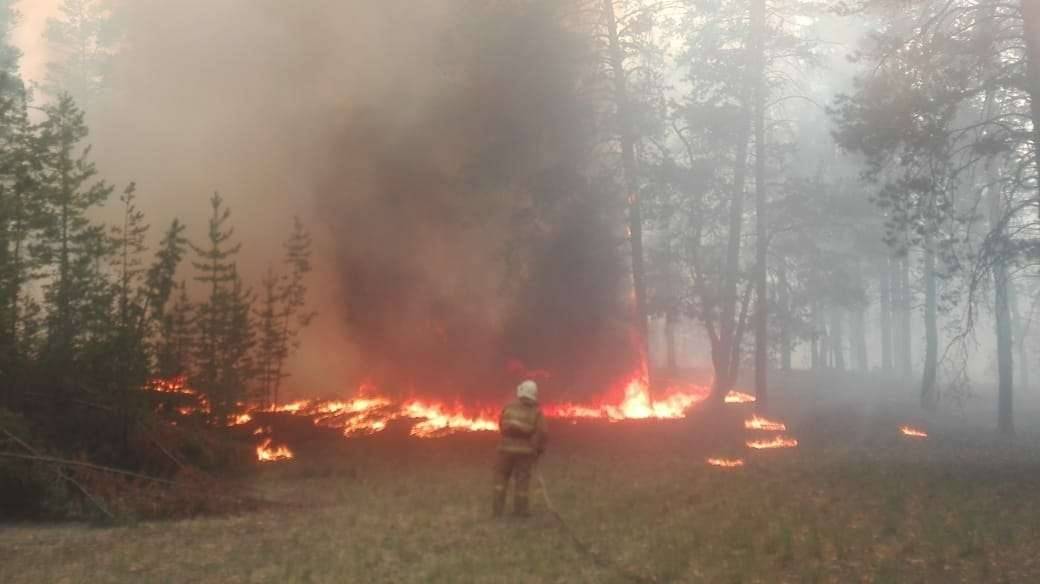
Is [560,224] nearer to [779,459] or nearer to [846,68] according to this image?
[779,459]

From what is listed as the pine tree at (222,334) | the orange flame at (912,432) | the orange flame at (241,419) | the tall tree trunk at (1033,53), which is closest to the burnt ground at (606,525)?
the orange flame at (241,419)

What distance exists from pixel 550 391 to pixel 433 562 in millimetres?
13788

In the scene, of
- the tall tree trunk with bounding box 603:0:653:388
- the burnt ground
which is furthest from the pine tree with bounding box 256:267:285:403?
the tall tree trunk with bounding box 603:0:653:388

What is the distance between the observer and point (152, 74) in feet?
93.8

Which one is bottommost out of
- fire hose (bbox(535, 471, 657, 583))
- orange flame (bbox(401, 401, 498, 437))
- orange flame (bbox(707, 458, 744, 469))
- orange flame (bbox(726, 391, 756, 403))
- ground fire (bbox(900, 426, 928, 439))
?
fire hose (bbox(535, 471, 657, 583))

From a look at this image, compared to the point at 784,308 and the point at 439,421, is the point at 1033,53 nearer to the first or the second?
the point at 439,421

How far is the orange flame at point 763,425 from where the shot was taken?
23172 millimetres

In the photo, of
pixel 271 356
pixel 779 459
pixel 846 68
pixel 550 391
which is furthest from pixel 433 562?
pixel 846 68

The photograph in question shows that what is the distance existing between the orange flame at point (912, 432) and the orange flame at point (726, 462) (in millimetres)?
6953

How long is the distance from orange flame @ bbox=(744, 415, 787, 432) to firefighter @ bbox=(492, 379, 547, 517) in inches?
465

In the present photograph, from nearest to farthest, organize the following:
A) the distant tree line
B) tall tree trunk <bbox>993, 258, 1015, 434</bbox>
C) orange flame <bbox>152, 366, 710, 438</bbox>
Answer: the distant tree line → orange flame <bbox>152, 366, 710, 438</bbox> → tall tree trunk <bbox>993, 258, 1015, 434</bbox>

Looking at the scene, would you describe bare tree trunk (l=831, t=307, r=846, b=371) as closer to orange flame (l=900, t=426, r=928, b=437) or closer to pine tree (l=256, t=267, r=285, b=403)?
orange flame (l=900, t=426, r=928, b=437)

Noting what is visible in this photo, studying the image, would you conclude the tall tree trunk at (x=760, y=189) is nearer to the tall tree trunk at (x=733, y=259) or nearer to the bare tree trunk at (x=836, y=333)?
the tall tree trunk at (x=733, y=259)

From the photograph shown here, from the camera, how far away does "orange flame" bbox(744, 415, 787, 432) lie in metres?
23.2
